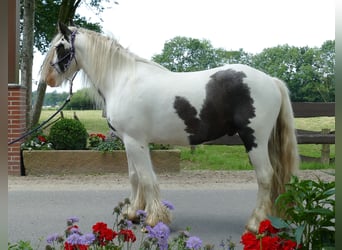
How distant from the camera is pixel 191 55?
10414 mm

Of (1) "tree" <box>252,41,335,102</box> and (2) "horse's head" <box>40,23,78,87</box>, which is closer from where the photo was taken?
(2) "horse's head" <box>40,23,78,87</box>

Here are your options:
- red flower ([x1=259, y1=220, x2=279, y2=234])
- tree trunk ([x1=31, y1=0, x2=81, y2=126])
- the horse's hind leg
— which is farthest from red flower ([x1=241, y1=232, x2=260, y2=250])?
tree trunk ([x1=31, y1=0, x2=81, y2=126])

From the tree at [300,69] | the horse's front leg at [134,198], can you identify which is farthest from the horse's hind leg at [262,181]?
the tree at [300,69]

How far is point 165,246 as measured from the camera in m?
2.04

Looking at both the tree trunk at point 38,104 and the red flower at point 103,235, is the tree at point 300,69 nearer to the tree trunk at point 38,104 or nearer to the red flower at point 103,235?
the tree trunk at point 38,104

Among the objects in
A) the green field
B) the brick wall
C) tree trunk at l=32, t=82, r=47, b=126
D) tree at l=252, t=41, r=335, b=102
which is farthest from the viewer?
tree trunk at l=32, t=82, r=47, b=126

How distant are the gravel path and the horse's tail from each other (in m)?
2.43

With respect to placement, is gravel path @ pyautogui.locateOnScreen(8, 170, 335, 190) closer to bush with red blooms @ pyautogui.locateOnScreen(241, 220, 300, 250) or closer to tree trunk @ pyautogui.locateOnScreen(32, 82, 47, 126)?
bush with red blooms @ pyautogui.locateOnScreen(241, 220, 300, 250)

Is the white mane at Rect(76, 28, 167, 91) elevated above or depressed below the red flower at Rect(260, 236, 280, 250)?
above

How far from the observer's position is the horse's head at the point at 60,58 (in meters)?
3.71

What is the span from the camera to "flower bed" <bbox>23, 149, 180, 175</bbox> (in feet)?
22.7

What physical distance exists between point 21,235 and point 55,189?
212 centimetres

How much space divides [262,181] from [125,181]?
333cm

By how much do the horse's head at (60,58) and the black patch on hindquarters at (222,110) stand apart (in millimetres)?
1157
